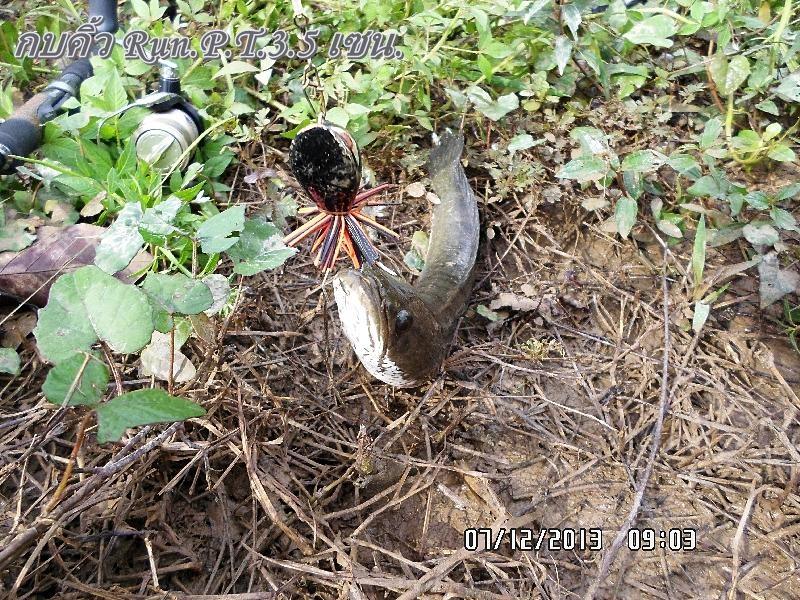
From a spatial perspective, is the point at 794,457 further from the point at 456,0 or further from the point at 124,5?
the point at 124,5

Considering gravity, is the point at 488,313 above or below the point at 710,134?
below

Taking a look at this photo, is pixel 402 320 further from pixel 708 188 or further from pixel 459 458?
pixel 708 188

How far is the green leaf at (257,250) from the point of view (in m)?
1.62

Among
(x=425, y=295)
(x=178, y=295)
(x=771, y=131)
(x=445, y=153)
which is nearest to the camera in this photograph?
(x=178, y=295)

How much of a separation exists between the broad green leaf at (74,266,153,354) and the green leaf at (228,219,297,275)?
15.1 inches

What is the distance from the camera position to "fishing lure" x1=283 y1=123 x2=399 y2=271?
5.20 feet

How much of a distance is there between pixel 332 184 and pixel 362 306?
36 cm

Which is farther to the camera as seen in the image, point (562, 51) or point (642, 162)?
point (562, 51)

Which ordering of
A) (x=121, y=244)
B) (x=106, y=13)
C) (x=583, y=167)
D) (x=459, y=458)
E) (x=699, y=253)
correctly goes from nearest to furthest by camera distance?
(x=121, y=244)
(x=459, y=458)
(x=699, y=253)
(x=583, y=167)
(x=106, y=13)

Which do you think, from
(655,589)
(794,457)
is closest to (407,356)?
(655,589)

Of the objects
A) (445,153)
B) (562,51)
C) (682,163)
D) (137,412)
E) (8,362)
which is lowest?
(445,153)

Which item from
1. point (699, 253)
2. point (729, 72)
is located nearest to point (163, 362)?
point (699, 253)

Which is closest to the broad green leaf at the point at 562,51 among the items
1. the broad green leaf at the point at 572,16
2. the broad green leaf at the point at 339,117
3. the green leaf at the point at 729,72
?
the broad green leaf at the point at 572,16

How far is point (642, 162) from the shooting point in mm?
2295
